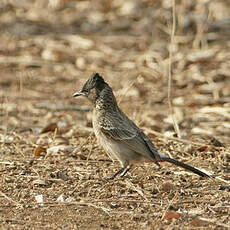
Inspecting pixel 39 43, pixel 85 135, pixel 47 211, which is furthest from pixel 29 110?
pixel 47 211

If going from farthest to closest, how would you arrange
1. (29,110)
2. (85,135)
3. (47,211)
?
(29,110) → (85,135) → (47,211)

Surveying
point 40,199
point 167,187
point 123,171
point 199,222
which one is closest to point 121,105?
point 123,171

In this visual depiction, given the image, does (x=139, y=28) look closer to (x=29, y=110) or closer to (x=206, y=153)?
(x=29, y=110)

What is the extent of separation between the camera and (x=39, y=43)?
13234 mm

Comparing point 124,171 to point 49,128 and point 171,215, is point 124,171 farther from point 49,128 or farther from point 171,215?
point 49,128

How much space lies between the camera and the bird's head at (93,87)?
6.93 meters

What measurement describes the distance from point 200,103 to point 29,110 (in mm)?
2742

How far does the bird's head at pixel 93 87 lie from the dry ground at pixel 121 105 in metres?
0.63

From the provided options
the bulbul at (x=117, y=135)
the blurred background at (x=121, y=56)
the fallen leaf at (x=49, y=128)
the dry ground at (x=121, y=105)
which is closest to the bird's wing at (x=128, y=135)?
the bulbul at (x=117, y=135)

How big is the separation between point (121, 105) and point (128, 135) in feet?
12.4

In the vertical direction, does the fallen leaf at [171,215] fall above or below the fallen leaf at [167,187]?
above

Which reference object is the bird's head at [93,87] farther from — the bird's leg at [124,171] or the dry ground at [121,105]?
the bird's leg at [124,171]

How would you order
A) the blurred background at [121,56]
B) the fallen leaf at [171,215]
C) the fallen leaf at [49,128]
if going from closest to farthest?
the fallen leaf at [171,215] → the fallen leaf at [49,128] → the blurred background at [121,56]

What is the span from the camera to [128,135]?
666 cm
